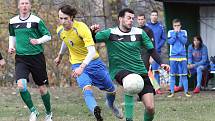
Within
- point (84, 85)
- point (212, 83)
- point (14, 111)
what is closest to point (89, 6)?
point (212, 83)

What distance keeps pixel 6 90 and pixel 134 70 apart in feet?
31.6

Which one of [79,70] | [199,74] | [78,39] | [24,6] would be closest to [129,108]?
[79,70]

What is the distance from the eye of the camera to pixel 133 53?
952 centimetres

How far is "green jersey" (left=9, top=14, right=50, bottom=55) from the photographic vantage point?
10680mm

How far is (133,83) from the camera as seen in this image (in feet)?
30.0

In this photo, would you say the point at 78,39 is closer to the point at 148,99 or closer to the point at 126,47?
the point at 126,47

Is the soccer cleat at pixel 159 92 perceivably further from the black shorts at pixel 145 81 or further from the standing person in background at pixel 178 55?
the black shorts at pixel 145 81

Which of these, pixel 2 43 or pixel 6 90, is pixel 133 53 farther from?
pixel 2 43

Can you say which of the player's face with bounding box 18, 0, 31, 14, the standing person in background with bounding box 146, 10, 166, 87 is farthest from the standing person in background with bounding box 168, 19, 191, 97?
the player's face with bounding box 18, 0, 31, 14

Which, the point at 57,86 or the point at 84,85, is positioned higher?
the point at 84,85

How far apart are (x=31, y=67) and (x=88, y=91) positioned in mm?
1587

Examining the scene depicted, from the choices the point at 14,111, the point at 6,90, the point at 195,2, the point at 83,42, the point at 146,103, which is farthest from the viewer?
the point at 6,90

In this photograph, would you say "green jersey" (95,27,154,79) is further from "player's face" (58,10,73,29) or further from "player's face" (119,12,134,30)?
"player's face" (58,10,73,29)

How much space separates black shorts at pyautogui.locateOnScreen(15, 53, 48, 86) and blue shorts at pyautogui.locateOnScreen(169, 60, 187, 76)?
581cm
